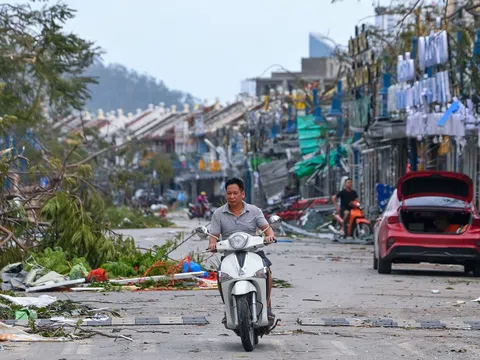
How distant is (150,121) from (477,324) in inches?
6082

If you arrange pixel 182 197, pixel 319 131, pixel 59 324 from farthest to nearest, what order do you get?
1. pixel 182 197
2. pixel 319 131
3. pixel 59 324

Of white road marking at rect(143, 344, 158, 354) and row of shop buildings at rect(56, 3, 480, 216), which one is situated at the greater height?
row of shop buildings at rect(56, 3, 480, 216)

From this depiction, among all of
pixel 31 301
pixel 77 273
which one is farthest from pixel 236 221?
pixel 77 273

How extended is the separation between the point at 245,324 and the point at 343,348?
93 cm

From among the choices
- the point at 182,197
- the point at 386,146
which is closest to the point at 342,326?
the point at 386,146

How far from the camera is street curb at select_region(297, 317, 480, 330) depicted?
46.0 feet

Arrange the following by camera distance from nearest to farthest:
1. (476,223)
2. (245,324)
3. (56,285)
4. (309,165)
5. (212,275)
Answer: (245,324) → (56,285) → (212,275) → (476,223) → (309,165)

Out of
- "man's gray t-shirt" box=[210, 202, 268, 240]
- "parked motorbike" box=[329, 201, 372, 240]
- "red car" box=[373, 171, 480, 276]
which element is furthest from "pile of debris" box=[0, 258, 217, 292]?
"parked motorbike" box=[329, 201, 372, 240]

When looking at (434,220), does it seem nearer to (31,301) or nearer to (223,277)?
(31,301)

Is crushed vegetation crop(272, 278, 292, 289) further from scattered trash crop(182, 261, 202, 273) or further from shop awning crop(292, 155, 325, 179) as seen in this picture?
shop awning crop(292, 155, 325, 179)

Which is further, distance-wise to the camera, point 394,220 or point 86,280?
point 394,220

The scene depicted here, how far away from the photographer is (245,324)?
11727 mm

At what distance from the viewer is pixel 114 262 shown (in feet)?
69.6

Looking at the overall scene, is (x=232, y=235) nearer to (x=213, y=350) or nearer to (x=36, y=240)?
(x=213, y=350)
